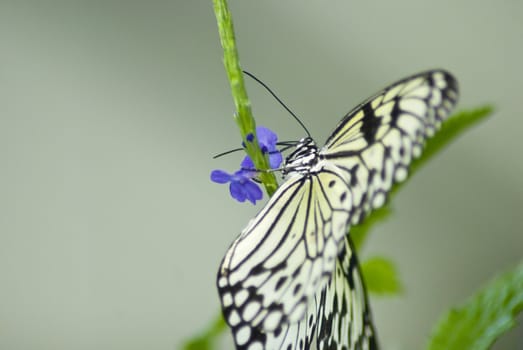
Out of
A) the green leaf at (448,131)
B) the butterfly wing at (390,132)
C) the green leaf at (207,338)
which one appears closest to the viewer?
the butterfly wing at (390,132)

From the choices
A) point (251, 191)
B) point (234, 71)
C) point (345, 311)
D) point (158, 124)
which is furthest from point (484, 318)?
point (158, 124)

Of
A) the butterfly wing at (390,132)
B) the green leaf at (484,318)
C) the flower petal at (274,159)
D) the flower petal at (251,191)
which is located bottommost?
the green leaf at (484,318)

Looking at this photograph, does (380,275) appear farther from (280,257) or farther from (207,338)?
(280,257)

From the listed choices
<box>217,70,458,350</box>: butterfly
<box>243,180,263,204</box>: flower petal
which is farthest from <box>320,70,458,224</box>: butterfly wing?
<box>243,180,263,204</box>: flower petal

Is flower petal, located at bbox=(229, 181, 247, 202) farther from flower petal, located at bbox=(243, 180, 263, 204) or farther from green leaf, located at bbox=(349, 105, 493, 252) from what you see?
green leaf, located at bbox=(349, 105, 493, 252)

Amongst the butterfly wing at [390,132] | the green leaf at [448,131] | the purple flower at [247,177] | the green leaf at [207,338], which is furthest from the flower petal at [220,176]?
the green leaf at [207,338]

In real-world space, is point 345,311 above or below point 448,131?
below

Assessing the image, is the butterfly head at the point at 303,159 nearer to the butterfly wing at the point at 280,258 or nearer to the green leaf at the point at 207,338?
the butterfly wing at the point at 280,258
